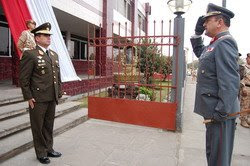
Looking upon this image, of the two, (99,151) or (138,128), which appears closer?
(99,151)

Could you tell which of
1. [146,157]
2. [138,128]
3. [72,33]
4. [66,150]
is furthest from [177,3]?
[72,33]

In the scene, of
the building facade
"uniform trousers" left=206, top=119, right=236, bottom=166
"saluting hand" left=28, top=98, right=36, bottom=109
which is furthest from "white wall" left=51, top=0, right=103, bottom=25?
"uniform trousers" left=206, top=119, right=236, bottom=166

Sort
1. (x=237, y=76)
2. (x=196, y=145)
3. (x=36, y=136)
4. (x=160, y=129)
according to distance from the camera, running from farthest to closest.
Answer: (x=160, y=129)
(x=196, y=145)
(x=36, y=136)
(x=237, y=76)

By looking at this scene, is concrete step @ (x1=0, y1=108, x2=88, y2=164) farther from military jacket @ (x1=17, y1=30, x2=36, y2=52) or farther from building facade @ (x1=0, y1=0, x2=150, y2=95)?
military jacket @ (x1=17, y1=30, x2=36, y2=52)

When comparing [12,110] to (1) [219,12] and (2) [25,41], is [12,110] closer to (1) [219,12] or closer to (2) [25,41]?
(2) [25,41]

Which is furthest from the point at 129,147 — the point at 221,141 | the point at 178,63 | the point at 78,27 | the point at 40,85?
the point at 78,27

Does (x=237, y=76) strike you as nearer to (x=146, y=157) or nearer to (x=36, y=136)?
(x=146, y=157)

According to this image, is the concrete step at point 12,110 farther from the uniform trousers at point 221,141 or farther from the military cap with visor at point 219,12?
the military cap with visor at point 219,12

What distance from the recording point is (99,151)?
14.0ft

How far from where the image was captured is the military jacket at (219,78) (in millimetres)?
2449

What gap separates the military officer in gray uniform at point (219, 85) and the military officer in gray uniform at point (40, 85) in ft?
6.83

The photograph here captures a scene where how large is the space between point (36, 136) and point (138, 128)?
8.45 ft

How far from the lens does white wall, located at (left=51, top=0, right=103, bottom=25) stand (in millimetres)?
10106

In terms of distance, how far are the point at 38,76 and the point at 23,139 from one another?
1.28 meters
